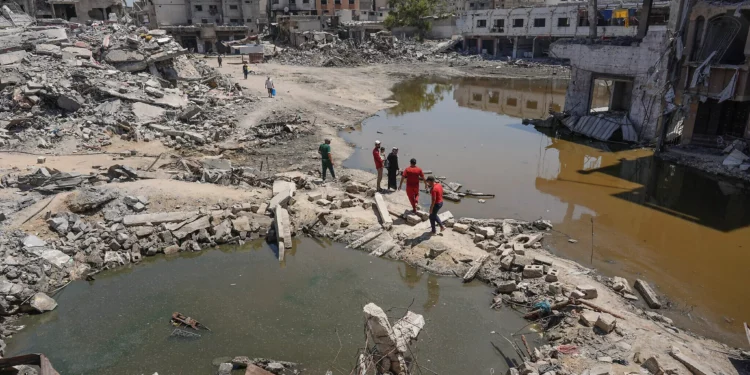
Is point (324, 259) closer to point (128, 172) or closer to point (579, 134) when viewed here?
point (128, 172)

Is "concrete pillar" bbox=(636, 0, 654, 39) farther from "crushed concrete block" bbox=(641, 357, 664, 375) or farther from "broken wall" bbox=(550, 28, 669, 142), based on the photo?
"crushed concrete block" bbox=(641, 357, 664, 375)

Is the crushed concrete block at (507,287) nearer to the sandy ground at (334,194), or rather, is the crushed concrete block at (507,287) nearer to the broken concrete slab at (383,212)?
the sandy ground at (334,194)

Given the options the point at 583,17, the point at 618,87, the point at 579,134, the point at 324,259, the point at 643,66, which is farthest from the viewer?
the point at 583,17

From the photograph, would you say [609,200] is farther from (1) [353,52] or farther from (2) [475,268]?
(1) [353,52]

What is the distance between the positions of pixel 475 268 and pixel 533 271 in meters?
1.11

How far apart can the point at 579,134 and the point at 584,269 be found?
523 inches

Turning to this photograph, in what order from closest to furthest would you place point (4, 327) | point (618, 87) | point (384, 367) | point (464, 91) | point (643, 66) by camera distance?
point (384, 367) → point (4, 327) → point (643, 66) → point (618, 87) → point (464, 91)

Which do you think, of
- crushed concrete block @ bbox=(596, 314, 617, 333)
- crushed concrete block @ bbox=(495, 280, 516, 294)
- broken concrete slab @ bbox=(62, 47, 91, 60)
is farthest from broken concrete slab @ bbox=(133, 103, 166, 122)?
crushed concrete block @ bbox=(596, 314, 617, 333)

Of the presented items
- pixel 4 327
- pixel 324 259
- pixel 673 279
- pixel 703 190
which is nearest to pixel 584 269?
pixel 673 279

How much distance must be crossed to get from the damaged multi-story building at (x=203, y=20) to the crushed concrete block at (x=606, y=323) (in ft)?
178

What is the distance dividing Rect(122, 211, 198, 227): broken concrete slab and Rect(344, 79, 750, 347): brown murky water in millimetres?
6951

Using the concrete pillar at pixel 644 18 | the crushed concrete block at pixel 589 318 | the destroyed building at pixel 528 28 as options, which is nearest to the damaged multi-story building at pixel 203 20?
the destroyed building at pixel 528 28

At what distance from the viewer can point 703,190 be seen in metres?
14.3

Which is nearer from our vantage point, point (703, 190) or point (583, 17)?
point (703, 190)
